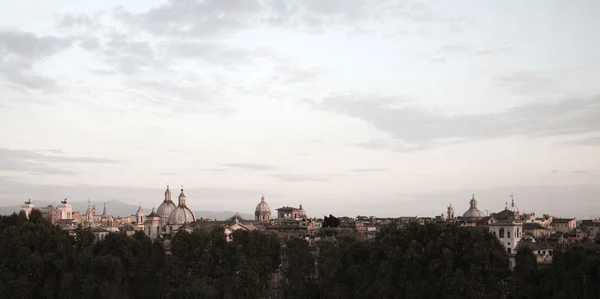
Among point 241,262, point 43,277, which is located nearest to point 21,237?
point 43,277

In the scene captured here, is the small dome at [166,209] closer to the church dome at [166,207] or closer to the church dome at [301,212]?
the church dome at [166,207]

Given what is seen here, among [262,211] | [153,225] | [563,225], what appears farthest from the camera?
[262,211]

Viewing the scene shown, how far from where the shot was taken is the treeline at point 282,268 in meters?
49.4

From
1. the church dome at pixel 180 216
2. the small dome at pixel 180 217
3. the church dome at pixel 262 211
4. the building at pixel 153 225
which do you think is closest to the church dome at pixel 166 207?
the building at pixel 153 225

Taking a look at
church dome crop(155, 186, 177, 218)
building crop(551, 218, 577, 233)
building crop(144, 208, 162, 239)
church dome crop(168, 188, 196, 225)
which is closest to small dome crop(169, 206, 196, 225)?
church dome crop(168, 188, 196, 225)

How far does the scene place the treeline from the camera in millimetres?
49438

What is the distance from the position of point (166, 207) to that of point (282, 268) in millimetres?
62092

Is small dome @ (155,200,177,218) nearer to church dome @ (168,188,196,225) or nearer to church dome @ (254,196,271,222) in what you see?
church dome @ (168,188,196,225)

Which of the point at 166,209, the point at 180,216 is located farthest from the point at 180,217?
the point at 166,209

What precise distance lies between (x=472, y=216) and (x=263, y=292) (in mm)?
64688

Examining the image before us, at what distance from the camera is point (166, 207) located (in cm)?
12031

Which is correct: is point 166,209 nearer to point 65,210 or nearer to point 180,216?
point 180,216

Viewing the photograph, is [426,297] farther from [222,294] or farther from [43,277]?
[43,277]

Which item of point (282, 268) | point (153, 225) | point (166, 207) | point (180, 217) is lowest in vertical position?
point (282, 268)
